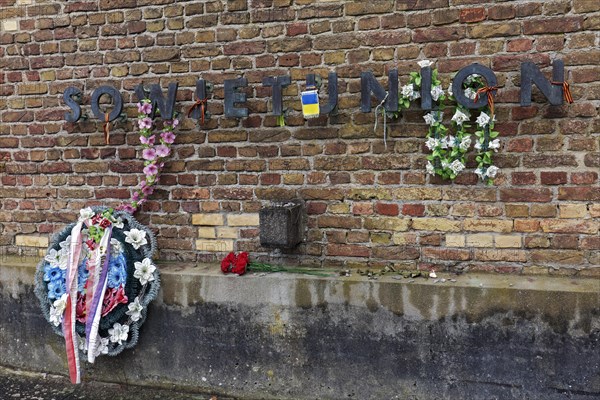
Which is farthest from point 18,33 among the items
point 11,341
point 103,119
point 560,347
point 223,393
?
point 560,347

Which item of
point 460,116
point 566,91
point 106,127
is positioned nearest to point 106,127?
point 106,127

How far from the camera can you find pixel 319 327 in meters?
3.24

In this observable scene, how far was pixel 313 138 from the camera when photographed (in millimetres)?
3316

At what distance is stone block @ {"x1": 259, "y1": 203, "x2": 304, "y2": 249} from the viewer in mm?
3178

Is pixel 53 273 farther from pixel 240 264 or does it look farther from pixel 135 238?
pixel 240 264

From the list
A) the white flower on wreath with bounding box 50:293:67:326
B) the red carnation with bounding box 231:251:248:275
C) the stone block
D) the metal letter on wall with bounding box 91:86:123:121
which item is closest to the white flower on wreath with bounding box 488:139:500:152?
the stone block

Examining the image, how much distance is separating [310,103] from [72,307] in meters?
2.05

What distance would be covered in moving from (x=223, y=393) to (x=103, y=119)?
1.99 metres

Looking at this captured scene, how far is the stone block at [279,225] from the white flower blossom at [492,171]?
1143 millimetres

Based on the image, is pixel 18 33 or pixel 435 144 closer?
pixel 435 144

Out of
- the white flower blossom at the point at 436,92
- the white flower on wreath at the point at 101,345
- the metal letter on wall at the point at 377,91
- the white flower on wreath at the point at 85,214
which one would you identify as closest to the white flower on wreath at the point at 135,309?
the white flower on wreath at the point at 101,345

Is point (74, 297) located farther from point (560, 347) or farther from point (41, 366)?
point (560, 347)

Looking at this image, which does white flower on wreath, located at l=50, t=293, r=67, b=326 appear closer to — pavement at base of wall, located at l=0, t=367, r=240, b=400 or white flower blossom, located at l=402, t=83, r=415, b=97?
pavement at base of wall, located at l=0, t=367, r=240, b=400

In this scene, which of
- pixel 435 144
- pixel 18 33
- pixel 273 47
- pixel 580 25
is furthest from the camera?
pixel 18 33
